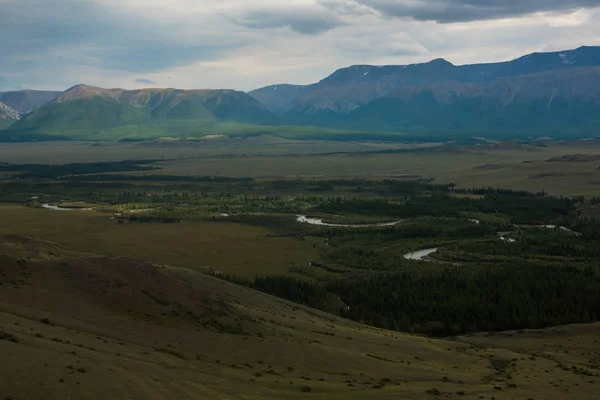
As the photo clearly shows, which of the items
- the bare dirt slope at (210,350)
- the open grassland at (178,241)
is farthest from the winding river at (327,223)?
the bare dirt slope at (210,350)

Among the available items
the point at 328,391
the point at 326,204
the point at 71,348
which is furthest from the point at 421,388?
the point at 326,204

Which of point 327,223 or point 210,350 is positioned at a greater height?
point 210,350

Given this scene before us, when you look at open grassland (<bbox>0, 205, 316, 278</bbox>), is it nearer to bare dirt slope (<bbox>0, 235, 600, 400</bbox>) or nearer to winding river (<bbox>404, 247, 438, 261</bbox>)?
winding river (<bbox>404, 247, 438, 261</bbox>)

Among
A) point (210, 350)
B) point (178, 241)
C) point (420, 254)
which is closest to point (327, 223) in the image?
point (178, 241)

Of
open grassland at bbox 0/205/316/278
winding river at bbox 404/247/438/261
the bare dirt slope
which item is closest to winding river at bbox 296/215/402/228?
open grassland at bbox 0/205/316/278

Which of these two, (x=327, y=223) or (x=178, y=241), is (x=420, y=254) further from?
(x=178, y=241)

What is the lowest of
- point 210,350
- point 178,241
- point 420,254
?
point 420,254
